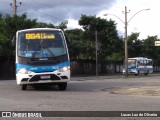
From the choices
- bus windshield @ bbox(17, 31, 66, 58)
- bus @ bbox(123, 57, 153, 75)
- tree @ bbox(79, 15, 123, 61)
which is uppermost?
tree @ bbox(79, 15, 123, 61)

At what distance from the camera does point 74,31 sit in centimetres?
7594

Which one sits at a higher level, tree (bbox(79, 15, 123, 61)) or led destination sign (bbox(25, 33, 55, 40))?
tree (bbox(79, 15, 123, 61))

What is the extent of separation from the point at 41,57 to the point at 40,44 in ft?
2.44

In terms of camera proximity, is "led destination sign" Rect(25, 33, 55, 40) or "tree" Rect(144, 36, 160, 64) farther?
"tree" Rect(144, 36, 160, 64)

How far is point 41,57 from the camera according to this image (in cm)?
2097

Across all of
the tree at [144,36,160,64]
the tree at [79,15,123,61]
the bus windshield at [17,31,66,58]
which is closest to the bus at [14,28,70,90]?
the bus windshield at [17,31,66,58]

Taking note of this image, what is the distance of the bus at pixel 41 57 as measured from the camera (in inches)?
810

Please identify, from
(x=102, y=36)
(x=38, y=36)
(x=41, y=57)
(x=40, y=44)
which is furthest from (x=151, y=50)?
(x=41, y=57)

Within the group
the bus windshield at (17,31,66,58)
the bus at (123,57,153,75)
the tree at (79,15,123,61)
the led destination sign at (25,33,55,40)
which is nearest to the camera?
the bus windshield at (17,31,66,58)

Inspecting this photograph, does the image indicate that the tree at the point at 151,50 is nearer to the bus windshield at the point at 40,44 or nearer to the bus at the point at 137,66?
the bus at the point at 137,66

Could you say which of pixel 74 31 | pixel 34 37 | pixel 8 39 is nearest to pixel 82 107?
pixel 34 37

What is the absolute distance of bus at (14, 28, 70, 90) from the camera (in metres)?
20.6

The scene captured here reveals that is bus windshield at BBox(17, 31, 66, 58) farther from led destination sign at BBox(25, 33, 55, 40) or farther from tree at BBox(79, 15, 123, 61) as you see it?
tree at BBox(79, 15, 123, 61)

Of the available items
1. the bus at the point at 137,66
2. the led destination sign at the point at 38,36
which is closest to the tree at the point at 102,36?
the bus at the point at 137,66
